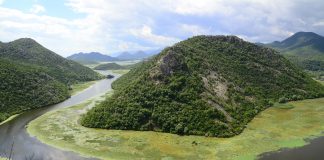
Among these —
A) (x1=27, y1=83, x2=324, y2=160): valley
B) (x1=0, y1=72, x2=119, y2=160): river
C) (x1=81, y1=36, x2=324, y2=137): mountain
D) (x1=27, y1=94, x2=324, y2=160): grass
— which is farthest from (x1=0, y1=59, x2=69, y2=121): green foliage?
(x1=81, y1=36, x2=324, y2=137): mountain

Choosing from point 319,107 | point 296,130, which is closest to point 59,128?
point 296,130

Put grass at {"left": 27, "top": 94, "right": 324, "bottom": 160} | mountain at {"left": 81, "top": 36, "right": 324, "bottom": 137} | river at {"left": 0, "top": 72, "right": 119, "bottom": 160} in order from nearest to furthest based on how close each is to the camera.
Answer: river at {"left": 0, "top": 72, "right": 119, "bottom": 160}, grass at {"left": 27, "top": 94, "right": 324, "bottom": 160}, mountain at {"left": 81, "top": 36, "right": 324, "bottom": 137}

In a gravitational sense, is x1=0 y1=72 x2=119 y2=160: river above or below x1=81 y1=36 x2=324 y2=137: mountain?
below

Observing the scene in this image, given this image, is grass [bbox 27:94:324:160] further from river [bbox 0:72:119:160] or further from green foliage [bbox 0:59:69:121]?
green foliage [bbox 0:59:69:121]

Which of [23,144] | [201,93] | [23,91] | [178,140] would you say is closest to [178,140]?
[178,140]

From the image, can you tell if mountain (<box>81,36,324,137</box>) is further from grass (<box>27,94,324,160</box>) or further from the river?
the river

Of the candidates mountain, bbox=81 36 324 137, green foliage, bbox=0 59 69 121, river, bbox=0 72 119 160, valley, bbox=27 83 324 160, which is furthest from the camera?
green foliage, bbox=0 59 69 121

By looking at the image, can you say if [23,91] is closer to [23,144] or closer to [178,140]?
[23,144]

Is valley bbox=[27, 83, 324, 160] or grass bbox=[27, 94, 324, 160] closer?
grass bbox=[27, 94, 324, 160]
